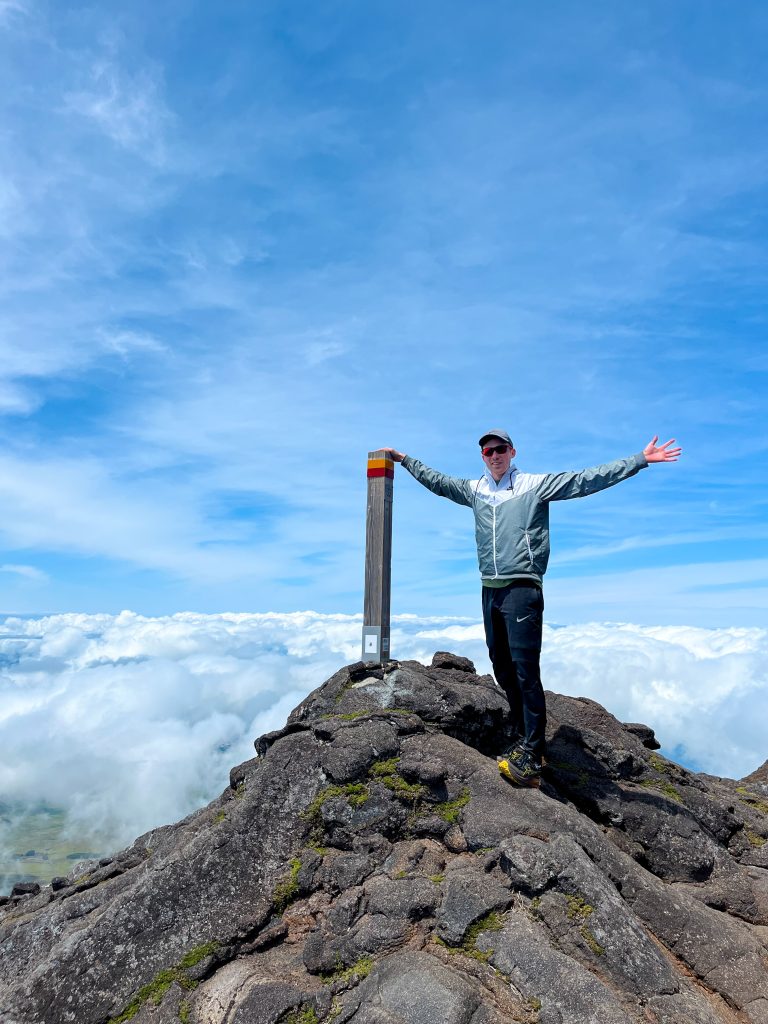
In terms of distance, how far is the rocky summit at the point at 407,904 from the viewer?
25.8ft

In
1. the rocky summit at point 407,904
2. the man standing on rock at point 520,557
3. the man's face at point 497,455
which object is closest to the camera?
the rocky summit at point 407,904

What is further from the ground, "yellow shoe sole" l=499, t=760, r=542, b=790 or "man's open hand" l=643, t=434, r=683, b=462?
"man's open hand" l=643, t=434, r=683, b=462

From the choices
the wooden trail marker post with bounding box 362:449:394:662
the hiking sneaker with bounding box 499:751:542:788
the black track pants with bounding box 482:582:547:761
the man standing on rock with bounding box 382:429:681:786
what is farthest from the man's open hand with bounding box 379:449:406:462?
the hiking sneaker with bounding box 499:751:542:788

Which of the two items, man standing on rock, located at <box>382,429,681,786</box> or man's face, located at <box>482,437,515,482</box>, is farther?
man's face, located at <box>482,437,515,482</box>

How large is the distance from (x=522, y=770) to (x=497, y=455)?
5.16 m

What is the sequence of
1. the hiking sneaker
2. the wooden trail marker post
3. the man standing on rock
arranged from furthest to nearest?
the wooden trail marker post < the man standing on rock < the hiking sneaker

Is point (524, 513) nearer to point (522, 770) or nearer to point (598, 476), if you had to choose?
point (598, 476)

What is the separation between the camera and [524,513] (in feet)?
37.6

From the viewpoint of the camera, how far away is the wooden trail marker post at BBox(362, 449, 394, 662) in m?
14.1

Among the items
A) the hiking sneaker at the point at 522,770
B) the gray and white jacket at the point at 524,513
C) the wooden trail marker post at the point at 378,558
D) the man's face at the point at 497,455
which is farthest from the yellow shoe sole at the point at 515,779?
the man's face at the point at 497,455

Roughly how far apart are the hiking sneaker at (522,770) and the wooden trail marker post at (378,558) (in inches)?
152

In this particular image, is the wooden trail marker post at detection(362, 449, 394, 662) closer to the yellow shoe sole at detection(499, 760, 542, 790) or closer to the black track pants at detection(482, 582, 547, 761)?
the black track pants at detection(482, 582, 547, 761)

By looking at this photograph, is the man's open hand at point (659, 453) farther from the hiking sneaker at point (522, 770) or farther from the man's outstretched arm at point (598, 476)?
the hiking sneaker at point (522, 770)

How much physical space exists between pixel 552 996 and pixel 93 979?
5550 millimetres
